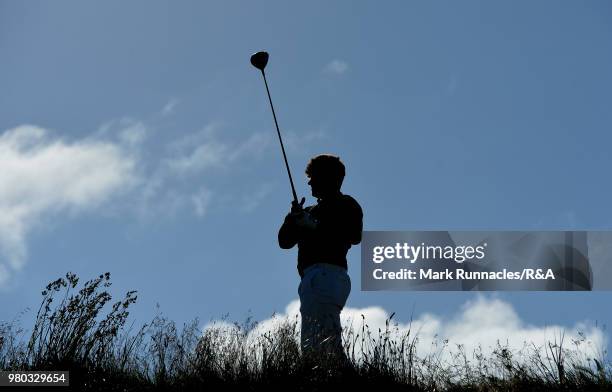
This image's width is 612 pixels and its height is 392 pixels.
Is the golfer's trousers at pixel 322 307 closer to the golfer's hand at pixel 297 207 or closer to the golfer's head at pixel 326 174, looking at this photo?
the golfer's hand at pixel 297 207

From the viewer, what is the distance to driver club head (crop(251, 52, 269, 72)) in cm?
855

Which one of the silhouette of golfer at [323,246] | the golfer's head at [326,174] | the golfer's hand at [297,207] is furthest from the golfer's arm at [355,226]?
the golfer's hand at [297,207]

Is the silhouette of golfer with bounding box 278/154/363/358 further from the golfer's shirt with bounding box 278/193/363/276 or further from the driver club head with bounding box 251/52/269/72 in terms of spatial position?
the driver club head with bounding box 251/52/269/72

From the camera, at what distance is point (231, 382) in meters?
6.74

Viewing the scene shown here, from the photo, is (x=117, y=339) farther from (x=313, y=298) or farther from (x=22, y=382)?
(x=313, y=298)

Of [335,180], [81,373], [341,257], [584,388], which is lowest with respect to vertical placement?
[584,388]

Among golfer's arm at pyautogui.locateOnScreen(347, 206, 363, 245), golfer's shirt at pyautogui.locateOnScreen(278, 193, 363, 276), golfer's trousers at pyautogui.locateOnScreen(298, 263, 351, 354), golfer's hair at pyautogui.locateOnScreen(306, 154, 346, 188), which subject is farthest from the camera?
golfer's hair at pyautogui.locateOnScreen(306, 154, 346, 188)

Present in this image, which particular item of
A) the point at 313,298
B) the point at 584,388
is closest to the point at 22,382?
the point at 313,298

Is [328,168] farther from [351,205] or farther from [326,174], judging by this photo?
[351,205]

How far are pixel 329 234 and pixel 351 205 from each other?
33 centimetres

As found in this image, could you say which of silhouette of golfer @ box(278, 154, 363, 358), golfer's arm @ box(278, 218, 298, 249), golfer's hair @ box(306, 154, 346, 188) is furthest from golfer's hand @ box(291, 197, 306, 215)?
golfer's hair @ box(306, 154, 346, 188)

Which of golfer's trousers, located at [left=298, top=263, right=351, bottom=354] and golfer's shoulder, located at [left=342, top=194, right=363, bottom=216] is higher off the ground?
golfer's shoulder, located at [left=342, top=194, right=363, bottom=216]

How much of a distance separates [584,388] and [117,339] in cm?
416

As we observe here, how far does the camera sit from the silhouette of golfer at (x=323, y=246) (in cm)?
691
